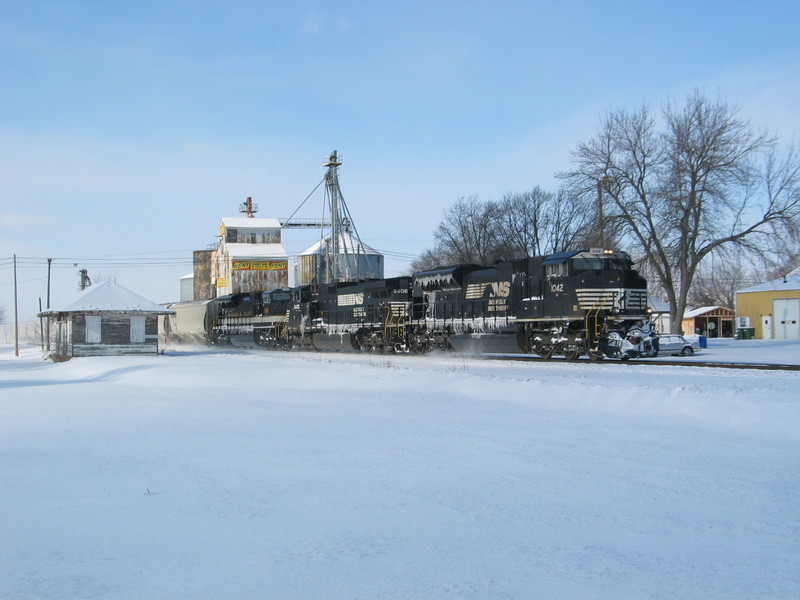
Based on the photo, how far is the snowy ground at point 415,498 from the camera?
4348 mm

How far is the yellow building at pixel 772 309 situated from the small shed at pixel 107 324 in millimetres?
34877

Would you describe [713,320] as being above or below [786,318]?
below

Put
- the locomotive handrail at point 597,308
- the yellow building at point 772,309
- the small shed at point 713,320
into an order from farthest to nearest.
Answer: the small shed at point 713,320 < the yellow building at point 772,309 < the locomotive handrail at point 597,308

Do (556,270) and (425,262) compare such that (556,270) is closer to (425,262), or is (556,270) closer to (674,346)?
(674,346)

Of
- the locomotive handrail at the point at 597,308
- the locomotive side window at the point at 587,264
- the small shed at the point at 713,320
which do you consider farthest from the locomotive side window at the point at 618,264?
the small shed at the point at 713,320

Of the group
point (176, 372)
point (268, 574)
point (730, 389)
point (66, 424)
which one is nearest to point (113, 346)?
point (176, 372)

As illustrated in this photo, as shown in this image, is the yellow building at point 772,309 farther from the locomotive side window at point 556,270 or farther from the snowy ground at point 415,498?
the snowy ground at point 415,498

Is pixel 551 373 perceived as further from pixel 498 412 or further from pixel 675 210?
pixel 675 210

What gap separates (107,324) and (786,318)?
37785 millimetres

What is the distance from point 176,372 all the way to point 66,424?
31.1 feet

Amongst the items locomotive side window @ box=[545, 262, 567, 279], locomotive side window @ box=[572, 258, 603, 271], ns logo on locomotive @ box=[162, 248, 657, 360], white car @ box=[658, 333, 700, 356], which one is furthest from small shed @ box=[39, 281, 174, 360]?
white car @ box=[658, 333, 700, 356]

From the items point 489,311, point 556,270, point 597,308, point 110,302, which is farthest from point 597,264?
point 110,302

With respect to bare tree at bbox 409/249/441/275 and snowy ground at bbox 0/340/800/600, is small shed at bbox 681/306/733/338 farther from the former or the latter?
snowy ground at bbox 0/340/800/600

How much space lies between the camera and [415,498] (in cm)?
604
